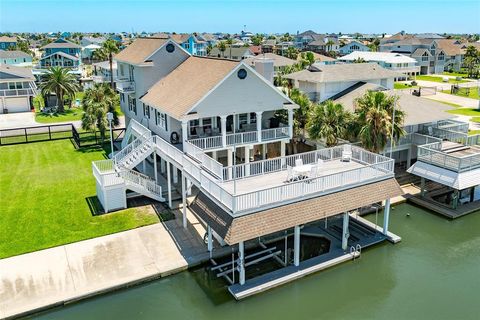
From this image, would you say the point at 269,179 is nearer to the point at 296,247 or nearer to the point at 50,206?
the point at 296,247

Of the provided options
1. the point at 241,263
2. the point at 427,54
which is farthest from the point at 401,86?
the point at 241,263

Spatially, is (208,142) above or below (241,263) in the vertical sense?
above

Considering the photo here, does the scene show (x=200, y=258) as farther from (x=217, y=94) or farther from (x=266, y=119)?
(x=266, y=119)

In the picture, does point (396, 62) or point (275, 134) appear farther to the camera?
point (396, 62)

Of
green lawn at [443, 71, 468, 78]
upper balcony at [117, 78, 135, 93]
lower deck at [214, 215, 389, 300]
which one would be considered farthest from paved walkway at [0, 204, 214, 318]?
green lawn at [443, 71, 468, 78]

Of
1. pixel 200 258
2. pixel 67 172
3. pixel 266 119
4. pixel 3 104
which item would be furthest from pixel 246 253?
pixel 3 104

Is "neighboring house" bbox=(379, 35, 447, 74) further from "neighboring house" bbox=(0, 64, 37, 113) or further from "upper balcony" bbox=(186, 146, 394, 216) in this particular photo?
"upper balcony" bbox=(186, 146, 394, 216)

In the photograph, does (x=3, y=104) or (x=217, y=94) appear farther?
(x=3, y=104)

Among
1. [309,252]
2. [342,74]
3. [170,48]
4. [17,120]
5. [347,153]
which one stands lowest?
[309,252]
